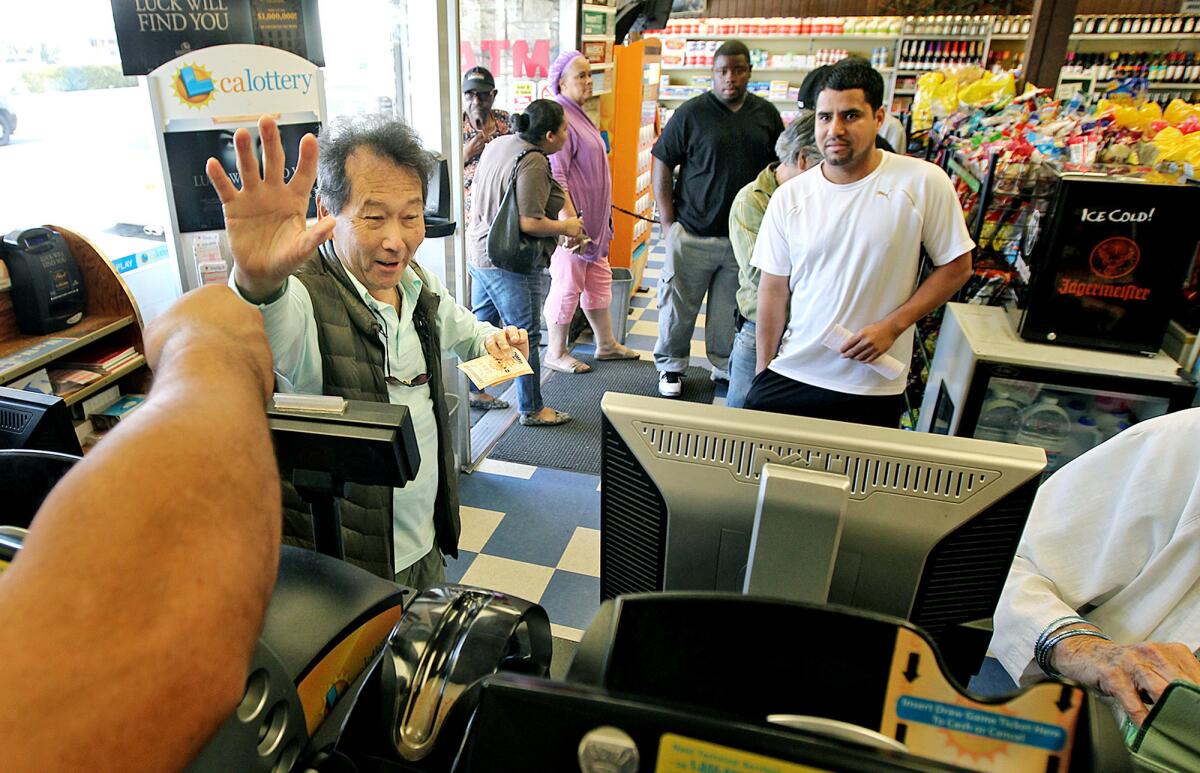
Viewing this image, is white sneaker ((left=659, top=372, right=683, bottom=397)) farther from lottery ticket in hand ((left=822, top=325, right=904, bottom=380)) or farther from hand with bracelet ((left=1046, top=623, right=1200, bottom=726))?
hand with bracelet ((left=1046, top=623, right=1200, bottom=726))

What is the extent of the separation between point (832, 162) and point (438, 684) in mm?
2061

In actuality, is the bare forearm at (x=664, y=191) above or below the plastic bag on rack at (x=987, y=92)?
below

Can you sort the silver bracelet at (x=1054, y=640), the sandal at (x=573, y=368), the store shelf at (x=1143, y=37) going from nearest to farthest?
1. the silver bracelet at (x=1054, y=640)
2. the sandal at (x=573, y=368)
3. the store shelf at (x=1143, y=37)

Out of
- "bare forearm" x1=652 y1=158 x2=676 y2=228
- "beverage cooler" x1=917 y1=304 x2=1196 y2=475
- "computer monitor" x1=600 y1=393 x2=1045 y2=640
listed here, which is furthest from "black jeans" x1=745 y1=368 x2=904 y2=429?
"bare forearm" x1=652 y1=158 x2=676 y2=228

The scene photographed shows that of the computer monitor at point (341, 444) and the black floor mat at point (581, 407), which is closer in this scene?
the computer monitor at point (341, 444)

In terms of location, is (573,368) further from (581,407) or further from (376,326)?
(376,326)

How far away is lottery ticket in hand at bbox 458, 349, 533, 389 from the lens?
4.97 ft

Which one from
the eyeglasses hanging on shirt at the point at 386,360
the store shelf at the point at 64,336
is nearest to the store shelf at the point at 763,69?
the store shelf at the point at 64,336

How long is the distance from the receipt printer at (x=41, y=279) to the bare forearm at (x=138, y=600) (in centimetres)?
224

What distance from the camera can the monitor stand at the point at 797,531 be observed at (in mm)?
757

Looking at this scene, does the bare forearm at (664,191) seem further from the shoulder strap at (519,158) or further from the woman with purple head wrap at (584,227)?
the shoulder strap at (519,158)

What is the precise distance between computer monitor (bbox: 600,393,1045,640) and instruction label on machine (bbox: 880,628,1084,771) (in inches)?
10.7

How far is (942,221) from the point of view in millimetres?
2188

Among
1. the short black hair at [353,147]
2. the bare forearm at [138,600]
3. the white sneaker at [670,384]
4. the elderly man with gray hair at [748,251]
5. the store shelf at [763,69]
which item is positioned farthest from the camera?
the store shelf at [763,69]
